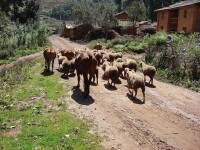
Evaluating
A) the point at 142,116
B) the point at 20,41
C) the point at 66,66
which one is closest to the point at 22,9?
the point at 20,41

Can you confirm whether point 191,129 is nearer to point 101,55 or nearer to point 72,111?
point 72,111

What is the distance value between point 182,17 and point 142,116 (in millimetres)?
29116

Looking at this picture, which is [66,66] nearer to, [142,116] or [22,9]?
[142,116]

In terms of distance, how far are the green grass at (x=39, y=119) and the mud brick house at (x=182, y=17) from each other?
2293 cm

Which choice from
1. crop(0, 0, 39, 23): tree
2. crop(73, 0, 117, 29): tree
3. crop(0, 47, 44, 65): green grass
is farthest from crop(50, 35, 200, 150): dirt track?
crop(73, 0, 117, 29): tree

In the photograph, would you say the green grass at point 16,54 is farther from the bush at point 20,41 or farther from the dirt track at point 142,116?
the dirt track at point 142,116

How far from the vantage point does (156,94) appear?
1470 cm

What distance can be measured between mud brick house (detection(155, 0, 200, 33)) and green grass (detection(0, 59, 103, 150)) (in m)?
22.9

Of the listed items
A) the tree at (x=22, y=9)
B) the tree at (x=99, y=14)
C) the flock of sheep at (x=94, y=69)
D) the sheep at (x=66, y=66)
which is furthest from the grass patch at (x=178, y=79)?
the tree at (x=99, y=14)

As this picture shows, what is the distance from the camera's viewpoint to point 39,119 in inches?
430

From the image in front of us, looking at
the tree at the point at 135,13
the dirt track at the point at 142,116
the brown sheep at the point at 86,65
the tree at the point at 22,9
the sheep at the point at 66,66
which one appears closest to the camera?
the dirt track at the point at 142,116

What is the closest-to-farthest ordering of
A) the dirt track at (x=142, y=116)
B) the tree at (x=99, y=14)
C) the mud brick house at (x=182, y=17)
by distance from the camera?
the dirt track at (x=142, y=116), the mud brick house at (x=182, y=17), the tree at (x=99, y=14)

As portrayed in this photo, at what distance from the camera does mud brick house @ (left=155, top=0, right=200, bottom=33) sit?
34.5m

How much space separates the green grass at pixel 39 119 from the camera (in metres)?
9.15
